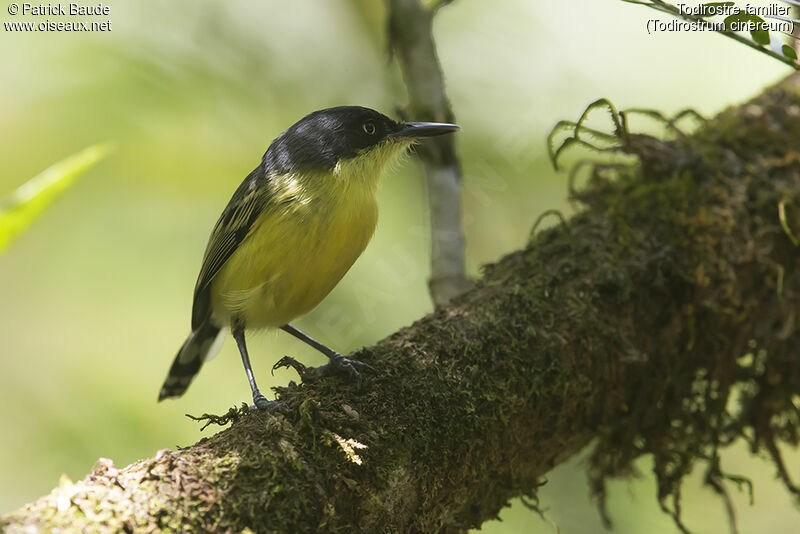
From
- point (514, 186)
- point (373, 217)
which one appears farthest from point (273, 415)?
point (514, 186)

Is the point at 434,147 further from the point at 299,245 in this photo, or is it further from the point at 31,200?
the point at 31,200

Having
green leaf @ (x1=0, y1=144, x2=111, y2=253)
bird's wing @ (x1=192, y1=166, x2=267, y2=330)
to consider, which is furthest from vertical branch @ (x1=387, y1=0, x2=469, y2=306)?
green leaf @ (x1=0, y1=144, x2=111, y2=253)

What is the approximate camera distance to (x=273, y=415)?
93.9 inches

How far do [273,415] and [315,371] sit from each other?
403 millimetres

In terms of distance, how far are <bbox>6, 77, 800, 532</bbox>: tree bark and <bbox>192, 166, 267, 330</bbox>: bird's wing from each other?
1.23 metres

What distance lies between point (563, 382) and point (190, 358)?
2679mm

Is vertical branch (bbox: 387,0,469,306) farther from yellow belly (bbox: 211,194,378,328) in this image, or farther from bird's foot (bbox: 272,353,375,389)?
bird's foot (bbox: 272,353,375,389)

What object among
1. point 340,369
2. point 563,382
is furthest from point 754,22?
point 340,369

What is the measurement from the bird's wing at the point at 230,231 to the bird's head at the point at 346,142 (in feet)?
0.54

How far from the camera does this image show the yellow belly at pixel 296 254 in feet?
11.0

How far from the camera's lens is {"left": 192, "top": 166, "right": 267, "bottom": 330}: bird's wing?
3.72 metres

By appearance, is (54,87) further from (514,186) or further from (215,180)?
(514,186)

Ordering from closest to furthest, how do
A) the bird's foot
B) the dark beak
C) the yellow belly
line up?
the bird's foot → the yellow belly → the dark beak

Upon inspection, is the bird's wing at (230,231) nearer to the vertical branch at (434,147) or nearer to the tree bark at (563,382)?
the vertical branch at (434,147)
